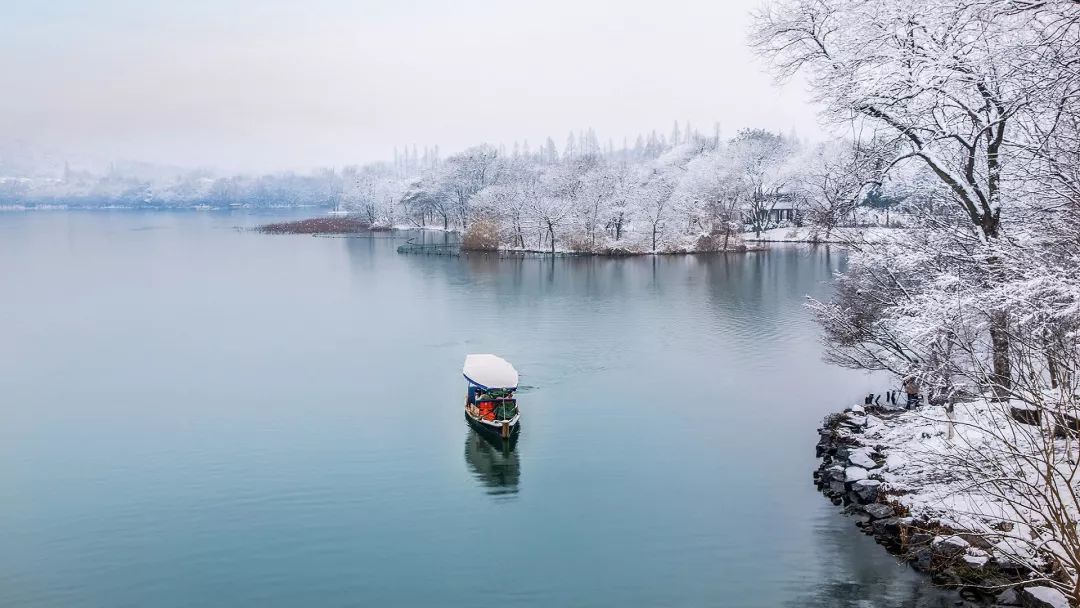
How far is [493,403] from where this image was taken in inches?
886

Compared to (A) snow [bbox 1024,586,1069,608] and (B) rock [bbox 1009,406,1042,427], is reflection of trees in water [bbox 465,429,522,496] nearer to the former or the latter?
(A) snow [bbox 1024,586,1069,608]

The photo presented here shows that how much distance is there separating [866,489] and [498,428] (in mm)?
9816

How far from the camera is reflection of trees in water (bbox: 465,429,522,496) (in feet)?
63.9

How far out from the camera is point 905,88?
11211 millimetres

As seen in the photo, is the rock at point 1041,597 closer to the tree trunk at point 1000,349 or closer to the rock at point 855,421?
the tree trunk at point 1000,349

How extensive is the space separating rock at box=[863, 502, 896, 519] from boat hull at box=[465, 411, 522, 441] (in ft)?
31.5

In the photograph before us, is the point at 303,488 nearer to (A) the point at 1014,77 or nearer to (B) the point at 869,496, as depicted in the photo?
(B) the point at 869,496

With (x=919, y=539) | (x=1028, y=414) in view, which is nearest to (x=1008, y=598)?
(x=919, y=539)

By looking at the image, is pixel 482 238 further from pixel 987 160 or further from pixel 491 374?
pixel 987 160

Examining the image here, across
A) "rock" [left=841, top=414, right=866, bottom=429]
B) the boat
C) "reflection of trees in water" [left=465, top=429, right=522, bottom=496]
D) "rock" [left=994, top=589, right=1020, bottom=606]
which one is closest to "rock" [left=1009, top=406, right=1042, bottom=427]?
"rock" [left=994, top=589, right=1020, bottom=606]

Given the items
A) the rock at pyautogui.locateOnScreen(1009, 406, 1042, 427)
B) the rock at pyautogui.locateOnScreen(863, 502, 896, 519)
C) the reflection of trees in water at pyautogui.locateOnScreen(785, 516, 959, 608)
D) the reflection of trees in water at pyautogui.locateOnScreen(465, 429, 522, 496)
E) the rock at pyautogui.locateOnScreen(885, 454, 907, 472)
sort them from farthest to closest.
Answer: the reflection of trees in water at pyautogui.locateOnScreen(465, 429, 522, 496) → the rock at pyautogui.locateOnScreen(885, 454, 907, 472) → the rock at pyautogui.locateOnScreen(863, 502, 896, 519) → the reflection of trees in water at pyautogui.locateOnScreen(785, 516, 959, 608) → the rock at pyautogui.locateOnScreen(1009, 406, 1042, 427)

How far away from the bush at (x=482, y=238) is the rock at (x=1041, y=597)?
6387cm

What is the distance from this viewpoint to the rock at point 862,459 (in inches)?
739

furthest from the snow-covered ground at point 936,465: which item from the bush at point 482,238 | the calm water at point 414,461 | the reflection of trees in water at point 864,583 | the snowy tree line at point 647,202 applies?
the bush at point 482,238
